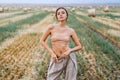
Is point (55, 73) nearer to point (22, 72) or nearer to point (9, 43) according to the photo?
point (22, 72)

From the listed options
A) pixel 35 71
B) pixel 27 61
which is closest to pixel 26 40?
pixel 27 61

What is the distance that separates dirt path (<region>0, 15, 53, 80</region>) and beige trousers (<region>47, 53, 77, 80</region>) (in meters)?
1.87

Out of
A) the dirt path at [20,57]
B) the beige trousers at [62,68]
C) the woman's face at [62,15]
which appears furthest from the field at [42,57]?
the woman's face at [62,15]

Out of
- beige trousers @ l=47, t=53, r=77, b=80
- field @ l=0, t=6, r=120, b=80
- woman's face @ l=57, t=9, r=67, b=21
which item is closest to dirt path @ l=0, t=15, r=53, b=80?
field @ l=0, t=6, r=120, b=80

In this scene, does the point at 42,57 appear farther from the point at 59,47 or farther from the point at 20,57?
the point at 59,47

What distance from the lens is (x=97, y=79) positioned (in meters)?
5.27

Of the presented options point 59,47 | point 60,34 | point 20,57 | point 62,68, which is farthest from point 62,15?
point 20,57

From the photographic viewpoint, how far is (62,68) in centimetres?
343

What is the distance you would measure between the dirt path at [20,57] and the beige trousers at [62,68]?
1873mm

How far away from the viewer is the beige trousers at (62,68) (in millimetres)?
3402

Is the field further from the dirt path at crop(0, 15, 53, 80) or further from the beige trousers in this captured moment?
the beige trousers

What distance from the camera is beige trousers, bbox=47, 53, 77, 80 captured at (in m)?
3.40

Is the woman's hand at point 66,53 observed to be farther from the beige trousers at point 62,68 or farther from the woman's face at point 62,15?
the woman's face at point 62,15

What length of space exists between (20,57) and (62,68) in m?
A: 3.21
